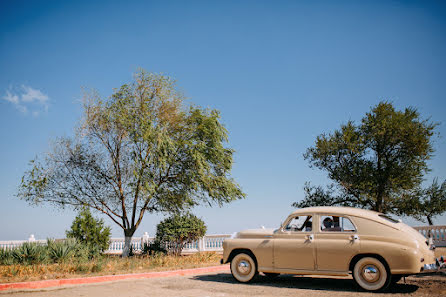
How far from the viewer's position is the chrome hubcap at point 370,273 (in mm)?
8016

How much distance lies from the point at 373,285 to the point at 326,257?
1.13m

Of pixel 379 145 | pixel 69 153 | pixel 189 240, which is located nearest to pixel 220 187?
pixel 189 240

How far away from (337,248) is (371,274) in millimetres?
880

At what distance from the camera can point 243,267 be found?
31.6ft

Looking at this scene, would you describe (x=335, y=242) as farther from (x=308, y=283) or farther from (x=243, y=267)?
(x=243, y=267)

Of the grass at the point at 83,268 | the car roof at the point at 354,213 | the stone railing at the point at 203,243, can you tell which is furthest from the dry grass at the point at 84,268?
the stone railing at the point at 203,243

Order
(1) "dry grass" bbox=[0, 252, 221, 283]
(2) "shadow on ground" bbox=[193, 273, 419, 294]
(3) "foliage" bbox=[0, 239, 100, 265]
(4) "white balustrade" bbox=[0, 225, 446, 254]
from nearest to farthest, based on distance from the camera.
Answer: (2) "shadow on ground" bbox=[193, 273, 419, 294], (1) "dry grass" bbox=[0, 252, 221, 283], (3) "foliage" bbox=[0, 239, 100, 265], (4) "white balustrade" bbox=[0, 225, 446, 254]

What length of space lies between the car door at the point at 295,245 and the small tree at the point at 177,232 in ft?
36.0

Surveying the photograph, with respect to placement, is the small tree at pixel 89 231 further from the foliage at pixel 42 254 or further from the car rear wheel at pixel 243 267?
the car rear wheel at pixel 243 267

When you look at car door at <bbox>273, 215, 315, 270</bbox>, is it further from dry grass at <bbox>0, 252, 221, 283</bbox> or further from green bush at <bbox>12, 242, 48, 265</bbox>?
green bush at <bbox>12, 242, 48, 265</bbox>

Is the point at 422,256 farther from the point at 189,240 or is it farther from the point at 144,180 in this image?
the point at 144,180

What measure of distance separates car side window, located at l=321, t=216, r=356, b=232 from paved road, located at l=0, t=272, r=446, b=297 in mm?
1373

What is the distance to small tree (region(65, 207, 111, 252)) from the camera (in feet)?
64.3

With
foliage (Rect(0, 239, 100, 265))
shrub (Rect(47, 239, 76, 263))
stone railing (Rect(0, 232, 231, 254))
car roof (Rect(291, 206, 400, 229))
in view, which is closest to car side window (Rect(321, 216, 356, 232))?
car roof (Rect(291, 206, 400, 229))
